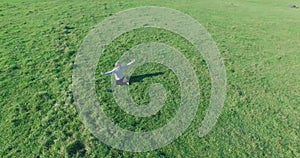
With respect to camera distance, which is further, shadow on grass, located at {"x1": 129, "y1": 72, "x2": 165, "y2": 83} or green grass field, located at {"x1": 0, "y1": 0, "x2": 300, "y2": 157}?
shadow on grass, located at {"x1": 129, "y1": 72, "x2": 165, "y2": 83}

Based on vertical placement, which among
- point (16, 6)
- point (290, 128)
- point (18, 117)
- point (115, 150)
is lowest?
point (290, 128)

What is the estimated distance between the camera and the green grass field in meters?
14.0

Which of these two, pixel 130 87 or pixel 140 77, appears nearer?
pixel 130 87

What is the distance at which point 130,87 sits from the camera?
17.5 m

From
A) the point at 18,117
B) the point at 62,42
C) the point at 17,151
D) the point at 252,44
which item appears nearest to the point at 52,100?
the point at 18,117

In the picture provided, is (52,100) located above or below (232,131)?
above

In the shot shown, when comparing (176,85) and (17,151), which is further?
(176,85)

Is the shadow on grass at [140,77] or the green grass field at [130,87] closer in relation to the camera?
the green grass field at [130,87]

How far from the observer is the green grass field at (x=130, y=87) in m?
14.0

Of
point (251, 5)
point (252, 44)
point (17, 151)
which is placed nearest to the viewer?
point (17, 151)

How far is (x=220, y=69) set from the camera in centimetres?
2073

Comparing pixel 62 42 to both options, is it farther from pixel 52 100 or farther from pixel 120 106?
pixel 120 106

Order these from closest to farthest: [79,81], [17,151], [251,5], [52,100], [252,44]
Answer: [17,151], [52,100], [79,81], [252,44], [251,5]

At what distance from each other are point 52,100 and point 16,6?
15.3 meters
